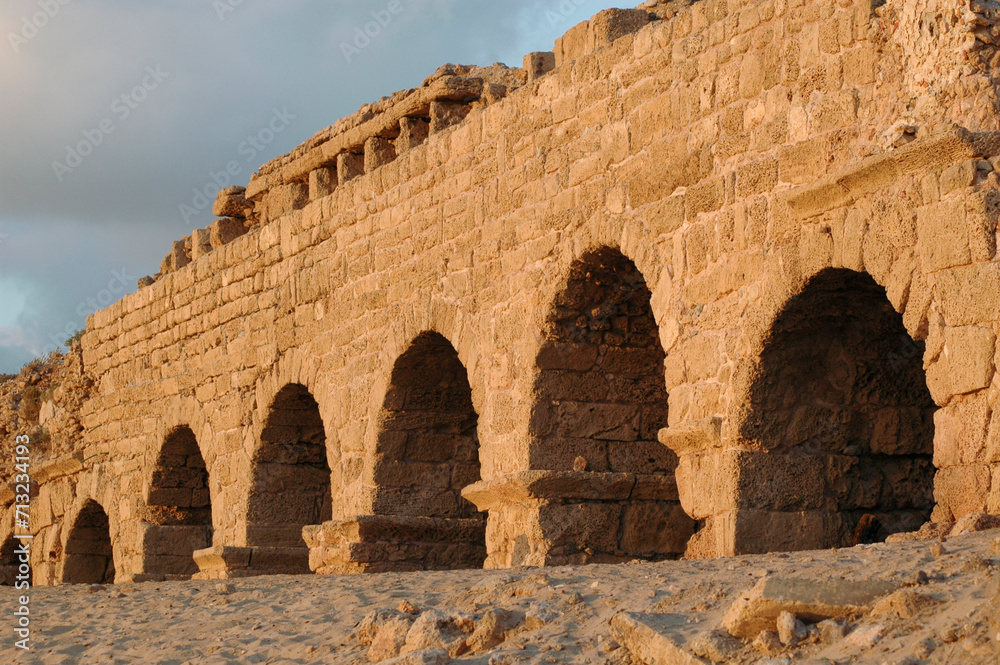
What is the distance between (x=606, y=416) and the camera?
807cm

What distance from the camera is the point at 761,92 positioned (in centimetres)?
670

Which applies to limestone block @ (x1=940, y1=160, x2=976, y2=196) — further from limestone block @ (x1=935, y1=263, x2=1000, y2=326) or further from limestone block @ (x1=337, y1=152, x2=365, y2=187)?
limestone block @ (x1=337, y1=152, x2=365, y2=187)

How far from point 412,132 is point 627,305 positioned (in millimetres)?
2561

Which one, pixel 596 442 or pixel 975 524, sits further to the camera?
pixel 596 442

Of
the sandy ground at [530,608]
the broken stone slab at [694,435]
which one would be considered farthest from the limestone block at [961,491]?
the broken stone slab at [694,435]

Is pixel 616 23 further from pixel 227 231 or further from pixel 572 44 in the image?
pixel 227 231

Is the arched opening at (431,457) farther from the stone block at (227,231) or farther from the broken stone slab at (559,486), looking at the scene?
the stone block at (227,231)

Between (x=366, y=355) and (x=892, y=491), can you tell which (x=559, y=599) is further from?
(x=366, y=355)

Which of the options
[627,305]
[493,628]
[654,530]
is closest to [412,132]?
[627,305]

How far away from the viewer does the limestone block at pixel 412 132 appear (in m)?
9.82

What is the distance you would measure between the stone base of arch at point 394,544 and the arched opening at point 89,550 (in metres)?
5.72

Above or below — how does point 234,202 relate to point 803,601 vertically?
above

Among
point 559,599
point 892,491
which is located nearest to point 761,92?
point 892,491

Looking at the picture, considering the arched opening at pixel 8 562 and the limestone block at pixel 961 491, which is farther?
the arched opening at pixel 8 562
